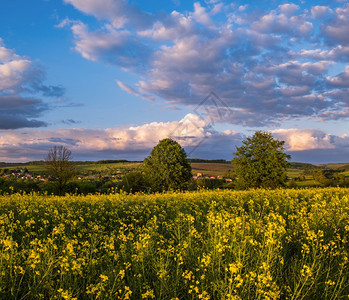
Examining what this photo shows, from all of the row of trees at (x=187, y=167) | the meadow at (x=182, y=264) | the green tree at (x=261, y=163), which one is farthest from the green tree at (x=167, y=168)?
the meadow at (x=182, y=264)

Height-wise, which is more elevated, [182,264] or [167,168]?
[167,168]

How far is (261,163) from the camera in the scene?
41125mm

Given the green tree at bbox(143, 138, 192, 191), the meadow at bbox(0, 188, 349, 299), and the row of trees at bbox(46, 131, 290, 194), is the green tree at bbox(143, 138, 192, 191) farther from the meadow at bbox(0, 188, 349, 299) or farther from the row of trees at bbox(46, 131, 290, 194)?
the meadow at bbox(0, 188, 349, 299)

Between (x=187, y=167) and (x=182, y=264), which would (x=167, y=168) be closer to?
(x=187, y=167)

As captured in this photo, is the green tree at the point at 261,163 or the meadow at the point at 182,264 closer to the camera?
the meadow at the point at 182,264

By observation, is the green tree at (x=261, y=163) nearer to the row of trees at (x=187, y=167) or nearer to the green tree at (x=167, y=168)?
the row of trees at (x=187, y=167)

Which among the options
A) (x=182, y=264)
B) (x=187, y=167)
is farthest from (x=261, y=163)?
(x=182, y=264)

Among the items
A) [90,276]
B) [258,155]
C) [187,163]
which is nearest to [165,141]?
[187,163]

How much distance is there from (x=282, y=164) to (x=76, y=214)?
35726mm

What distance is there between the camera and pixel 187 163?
4466 centimetres

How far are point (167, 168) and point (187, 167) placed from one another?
3.67 metres

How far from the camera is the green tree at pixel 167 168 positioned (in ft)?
140

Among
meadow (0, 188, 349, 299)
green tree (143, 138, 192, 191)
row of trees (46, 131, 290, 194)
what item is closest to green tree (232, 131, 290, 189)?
row of trees (46, 131, 290, 194)

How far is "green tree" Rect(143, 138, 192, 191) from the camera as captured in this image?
4262 centimetres
